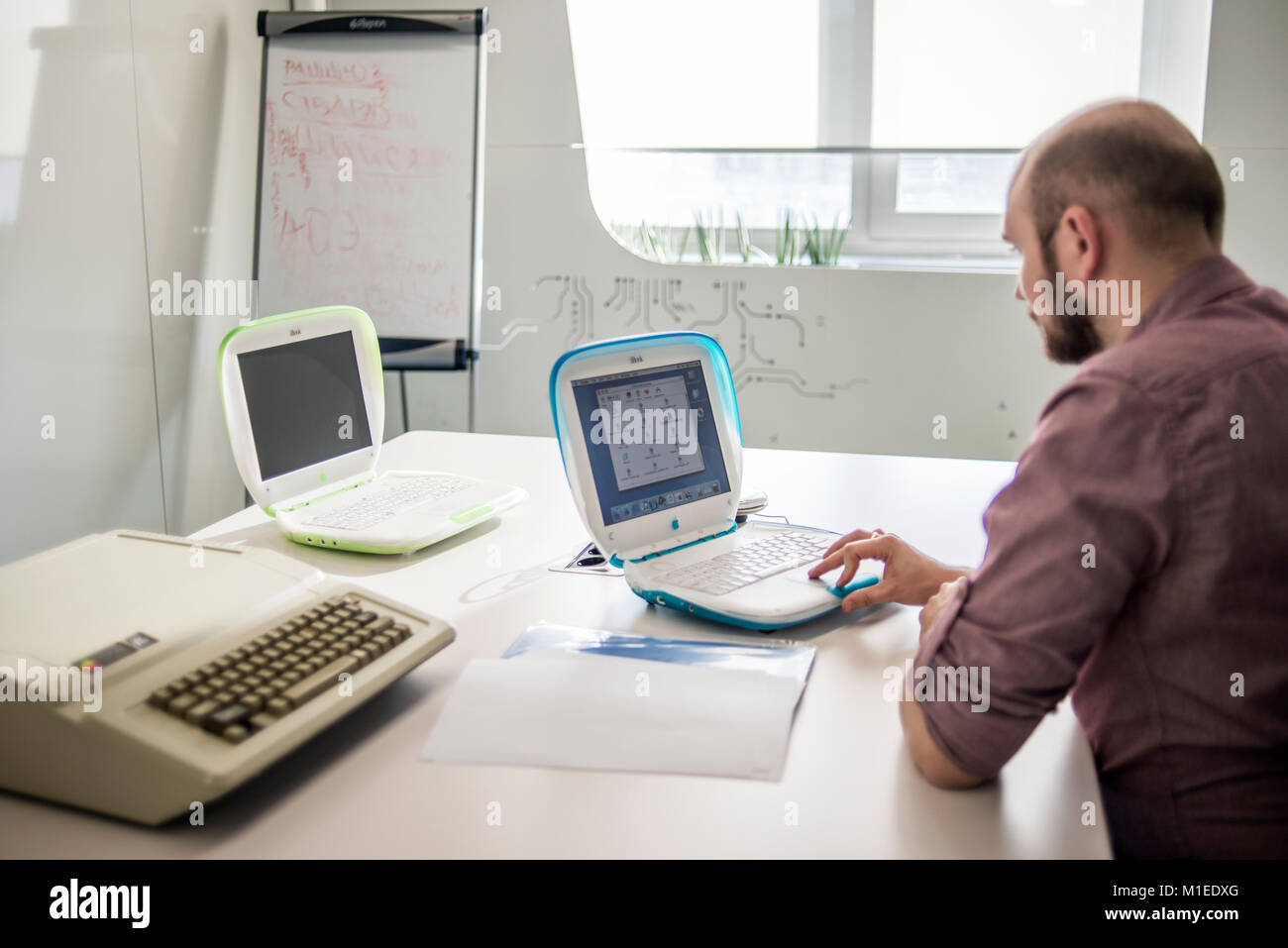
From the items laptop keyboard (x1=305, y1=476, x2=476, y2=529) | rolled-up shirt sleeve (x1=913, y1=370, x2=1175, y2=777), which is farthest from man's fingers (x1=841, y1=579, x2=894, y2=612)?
laptop keyboard (x1=305, y1=476, x2=476, y2=529)

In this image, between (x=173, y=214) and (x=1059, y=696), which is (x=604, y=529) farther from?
(x=173, y=214)

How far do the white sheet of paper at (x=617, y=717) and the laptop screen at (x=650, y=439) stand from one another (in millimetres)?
311

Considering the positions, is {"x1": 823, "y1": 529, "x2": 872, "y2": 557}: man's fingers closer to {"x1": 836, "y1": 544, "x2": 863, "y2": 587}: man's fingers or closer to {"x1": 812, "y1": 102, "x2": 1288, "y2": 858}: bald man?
{"x1": 836, "y1": 544, "x2": 863, "y2": 587}: man's fingers

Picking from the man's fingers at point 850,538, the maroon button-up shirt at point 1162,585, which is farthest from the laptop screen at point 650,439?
the maroon button-up shirt at point 1162,585

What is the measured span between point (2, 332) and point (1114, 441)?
234 centimetres

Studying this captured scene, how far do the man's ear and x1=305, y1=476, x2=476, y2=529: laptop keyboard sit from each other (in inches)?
41.6

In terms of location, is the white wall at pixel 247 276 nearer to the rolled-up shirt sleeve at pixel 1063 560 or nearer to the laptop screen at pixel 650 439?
the laptop screen at pixel 650 439

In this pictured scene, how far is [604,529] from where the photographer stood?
4.77 ft

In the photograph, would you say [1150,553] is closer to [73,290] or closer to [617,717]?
[617,717]

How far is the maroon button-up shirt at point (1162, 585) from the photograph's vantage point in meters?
0.97

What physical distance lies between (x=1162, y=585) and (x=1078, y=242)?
35cm

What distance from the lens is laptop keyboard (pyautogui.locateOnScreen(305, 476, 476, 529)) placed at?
1679mm

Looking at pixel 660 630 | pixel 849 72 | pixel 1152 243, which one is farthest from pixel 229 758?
pixel 849 72

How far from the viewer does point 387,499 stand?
178 centimetres
